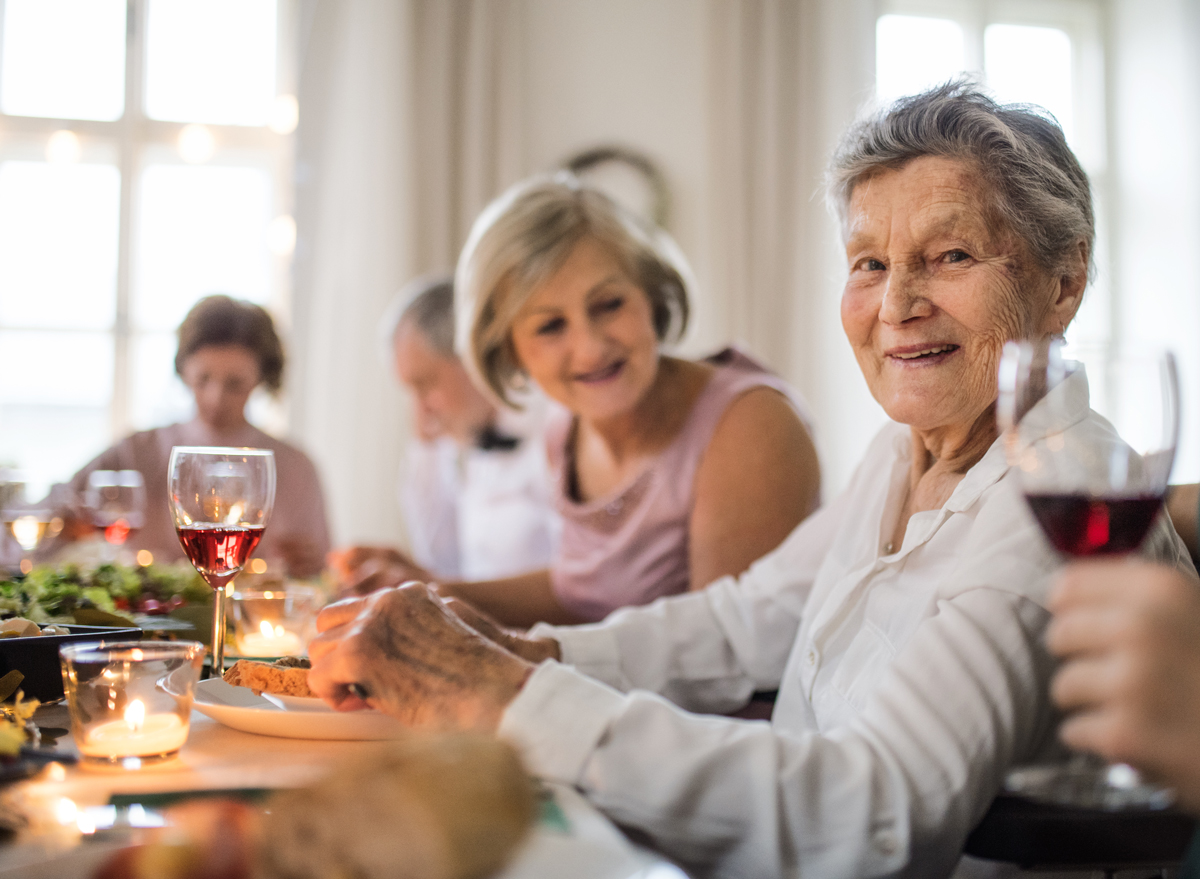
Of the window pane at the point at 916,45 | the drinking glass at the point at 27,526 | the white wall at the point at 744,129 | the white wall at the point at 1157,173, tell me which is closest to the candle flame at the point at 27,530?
the drinking glass at the point at 27,526

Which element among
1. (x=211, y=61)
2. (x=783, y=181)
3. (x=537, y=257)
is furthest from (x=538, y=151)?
(x=537, y=257)

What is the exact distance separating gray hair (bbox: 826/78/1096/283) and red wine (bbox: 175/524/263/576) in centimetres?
77

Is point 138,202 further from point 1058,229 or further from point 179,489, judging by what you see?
point 1058,229

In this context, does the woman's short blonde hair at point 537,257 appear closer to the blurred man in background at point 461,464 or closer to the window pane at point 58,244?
the blurred man in background at point 461,464

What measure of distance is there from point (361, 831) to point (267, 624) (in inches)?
32.1

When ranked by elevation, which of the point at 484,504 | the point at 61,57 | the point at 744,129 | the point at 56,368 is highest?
the point at 61,57

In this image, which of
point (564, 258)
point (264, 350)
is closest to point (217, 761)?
point (564, 258)

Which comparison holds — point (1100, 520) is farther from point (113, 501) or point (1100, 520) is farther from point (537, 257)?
point (113, 501)

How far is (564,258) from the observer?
188 cm

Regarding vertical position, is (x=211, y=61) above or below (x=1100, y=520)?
above

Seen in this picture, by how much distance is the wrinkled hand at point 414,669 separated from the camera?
2.63 ft

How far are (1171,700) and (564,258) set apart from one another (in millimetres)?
1488

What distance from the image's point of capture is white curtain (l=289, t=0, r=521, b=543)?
169 inches

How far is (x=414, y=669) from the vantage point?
0.83 meters
